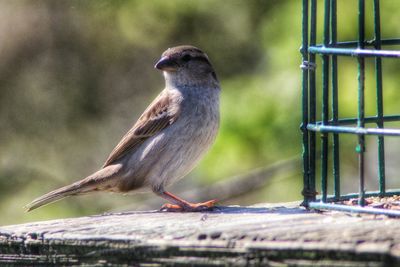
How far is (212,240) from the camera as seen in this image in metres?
4.17

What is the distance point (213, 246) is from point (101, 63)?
724 cm

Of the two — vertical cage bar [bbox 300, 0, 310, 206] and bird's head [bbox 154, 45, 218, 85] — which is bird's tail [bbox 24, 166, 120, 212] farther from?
vertical cage bar [bbox 300, 0, 310, 206]

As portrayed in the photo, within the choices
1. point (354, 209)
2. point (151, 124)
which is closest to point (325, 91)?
point (354, 209)

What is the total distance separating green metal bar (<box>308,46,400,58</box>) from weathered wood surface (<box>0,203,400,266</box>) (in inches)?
29.4

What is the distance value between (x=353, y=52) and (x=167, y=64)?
2589mm

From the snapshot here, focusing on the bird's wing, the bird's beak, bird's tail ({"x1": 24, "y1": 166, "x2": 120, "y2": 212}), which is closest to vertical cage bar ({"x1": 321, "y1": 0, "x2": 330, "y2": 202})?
the bird's wing

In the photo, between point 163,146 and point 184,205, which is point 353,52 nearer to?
point 184,205

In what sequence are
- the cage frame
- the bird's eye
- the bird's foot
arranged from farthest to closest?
the bird's eye → the bird's foot → the cage frame

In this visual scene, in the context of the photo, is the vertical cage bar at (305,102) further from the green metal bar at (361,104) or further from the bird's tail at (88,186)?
the bird's tail at (88,186)

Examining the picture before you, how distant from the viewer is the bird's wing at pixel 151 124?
6.94 metres

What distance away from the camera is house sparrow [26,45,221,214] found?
6.79 m

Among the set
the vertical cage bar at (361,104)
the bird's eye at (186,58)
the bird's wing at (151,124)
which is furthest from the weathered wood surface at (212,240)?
the bird's eye at (186,58)

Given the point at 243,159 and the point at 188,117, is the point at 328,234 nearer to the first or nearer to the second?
the point at 188,117

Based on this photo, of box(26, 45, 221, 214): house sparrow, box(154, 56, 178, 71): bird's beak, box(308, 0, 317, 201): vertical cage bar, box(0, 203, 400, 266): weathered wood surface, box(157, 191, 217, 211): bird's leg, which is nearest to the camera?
box(0, 203, 400, 266): weathered wood surface
